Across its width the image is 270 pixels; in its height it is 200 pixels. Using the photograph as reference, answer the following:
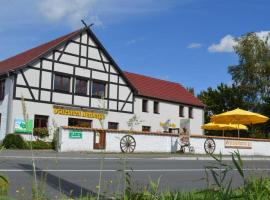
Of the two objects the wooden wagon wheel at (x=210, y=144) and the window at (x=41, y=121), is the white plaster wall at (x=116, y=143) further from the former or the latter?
the window at (x=41, y=121)

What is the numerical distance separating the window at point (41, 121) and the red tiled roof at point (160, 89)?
1038cm

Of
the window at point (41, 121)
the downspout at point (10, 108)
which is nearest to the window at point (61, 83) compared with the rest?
the window at point (41, 121)

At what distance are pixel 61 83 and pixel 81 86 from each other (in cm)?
195

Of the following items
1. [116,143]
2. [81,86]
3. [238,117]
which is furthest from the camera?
[81,86]

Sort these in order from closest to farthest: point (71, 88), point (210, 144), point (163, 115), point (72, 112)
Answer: point (210, 144) < point (72, 112) < point (71, 88) < point (163, 115)

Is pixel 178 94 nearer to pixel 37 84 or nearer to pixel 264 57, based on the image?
pixel 264 57

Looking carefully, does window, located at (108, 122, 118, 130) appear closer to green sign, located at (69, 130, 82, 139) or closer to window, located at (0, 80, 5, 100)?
window, located at (0, 80, 5, 100)

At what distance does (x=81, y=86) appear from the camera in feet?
113

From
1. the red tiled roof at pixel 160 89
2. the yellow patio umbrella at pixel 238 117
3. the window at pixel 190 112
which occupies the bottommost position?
the yellow patio umbrella at pixel 238 117

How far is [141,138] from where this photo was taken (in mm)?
27766

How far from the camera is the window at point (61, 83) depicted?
3256cm

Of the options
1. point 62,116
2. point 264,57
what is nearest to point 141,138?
point 62,116

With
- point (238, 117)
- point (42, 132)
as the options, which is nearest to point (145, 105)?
point (42, 132)

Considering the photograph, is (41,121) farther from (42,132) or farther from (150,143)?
(150,143)
